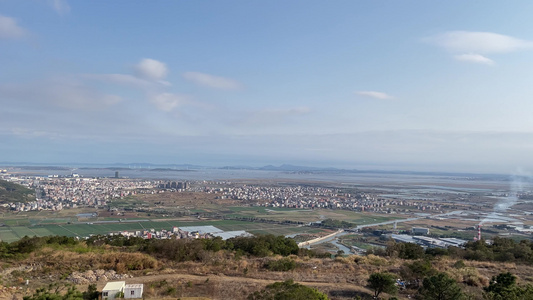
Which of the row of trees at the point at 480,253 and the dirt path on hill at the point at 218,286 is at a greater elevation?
the dirt path on hill at the point at 218,286

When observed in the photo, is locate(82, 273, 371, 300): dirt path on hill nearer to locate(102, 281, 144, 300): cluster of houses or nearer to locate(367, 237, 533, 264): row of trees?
locate(102, 281, 144, 300): cluster of houses

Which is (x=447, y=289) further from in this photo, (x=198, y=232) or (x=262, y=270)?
(x=198, y=232)

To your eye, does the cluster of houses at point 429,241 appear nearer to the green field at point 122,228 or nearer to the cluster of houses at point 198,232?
the green field at point 122,228

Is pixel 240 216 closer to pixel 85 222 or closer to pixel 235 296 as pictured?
pixel 85 222

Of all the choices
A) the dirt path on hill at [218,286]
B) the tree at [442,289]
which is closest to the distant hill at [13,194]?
the dirt path on hill at [218,286]

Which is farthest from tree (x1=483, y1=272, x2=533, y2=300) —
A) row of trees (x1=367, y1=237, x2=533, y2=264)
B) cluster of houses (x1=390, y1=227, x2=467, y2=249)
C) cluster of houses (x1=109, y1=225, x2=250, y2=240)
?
cluster of houses (x1=109, y1=225, x2=250, y2=240)

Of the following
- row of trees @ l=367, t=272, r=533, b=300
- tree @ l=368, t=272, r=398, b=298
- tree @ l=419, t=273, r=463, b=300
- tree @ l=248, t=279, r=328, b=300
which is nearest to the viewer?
tree @ l=248, t=279, r=328, b=300
